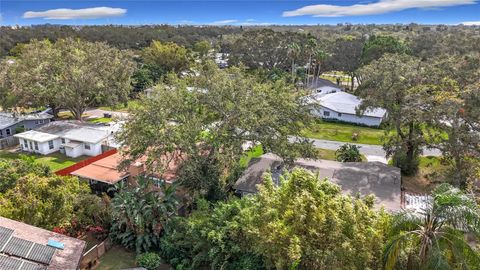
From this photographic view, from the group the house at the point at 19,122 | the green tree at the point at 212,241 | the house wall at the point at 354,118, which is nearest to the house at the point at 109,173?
the green tree at the point at 212,241

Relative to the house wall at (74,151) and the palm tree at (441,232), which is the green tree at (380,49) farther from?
the palm tree at (441,232)

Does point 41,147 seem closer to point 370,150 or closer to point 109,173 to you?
point 109,173

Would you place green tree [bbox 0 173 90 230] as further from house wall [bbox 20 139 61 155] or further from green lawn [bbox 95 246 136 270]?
house wall [bbox 20 139 61 155]

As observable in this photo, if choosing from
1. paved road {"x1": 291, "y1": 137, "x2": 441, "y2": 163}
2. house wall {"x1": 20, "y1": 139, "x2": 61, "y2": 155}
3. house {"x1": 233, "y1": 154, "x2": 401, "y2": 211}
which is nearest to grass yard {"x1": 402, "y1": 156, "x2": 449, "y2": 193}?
paved road {"x1": 291, "y1": 137, "x2": 441, "y2": 163}

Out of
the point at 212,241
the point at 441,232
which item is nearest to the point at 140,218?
the point at 212,241

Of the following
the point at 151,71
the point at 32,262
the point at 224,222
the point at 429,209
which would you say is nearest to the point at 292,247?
the point at 429,209
